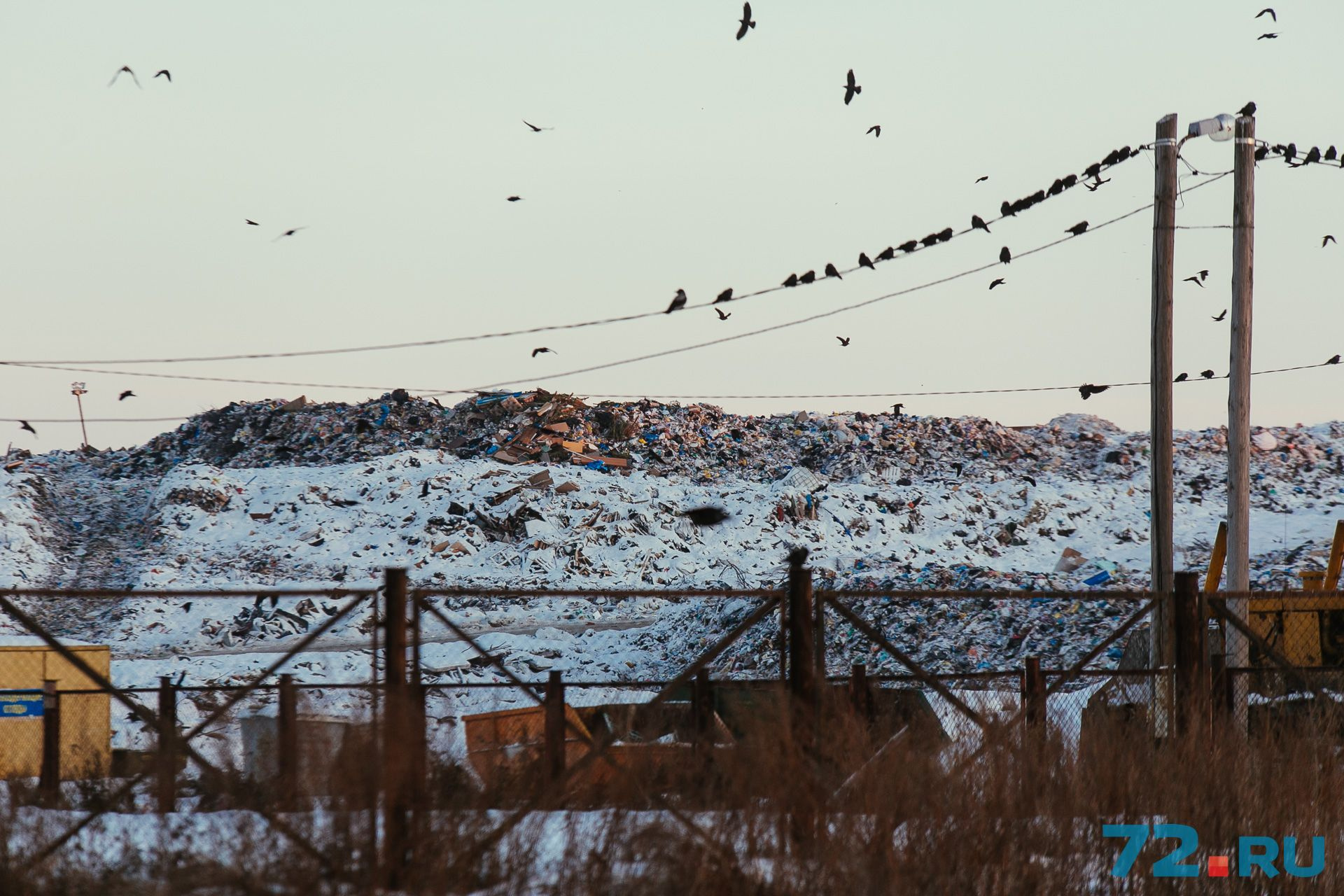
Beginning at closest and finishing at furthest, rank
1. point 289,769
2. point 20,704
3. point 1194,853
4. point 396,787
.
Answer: point 396,787, point 289,769, point 1194,853, point 20,704

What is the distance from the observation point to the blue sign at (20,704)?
10617mm

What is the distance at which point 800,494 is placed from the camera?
28.7 meters

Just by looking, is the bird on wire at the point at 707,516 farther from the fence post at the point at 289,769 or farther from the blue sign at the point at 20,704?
the fence post at the point at 289,769

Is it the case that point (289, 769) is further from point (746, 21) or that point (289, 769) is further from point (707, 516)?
point (707, 516)

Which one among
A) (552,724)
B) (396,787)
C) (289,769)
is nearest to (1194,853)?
(552,724)

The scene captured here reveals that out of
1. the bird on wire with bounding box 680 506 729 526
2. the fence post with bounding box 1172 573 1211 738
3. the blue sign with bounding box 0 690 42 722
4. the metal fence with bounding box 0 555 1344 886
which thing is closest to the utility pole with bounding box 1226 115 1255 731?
the metal fence with bounding box 0 555 1344 886

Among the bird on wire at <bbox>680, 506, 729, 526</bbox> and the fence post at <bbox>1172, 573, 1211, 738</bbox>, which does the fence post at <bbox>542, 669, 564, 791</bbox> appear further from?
the bird on wire at <bbox>680, 506, 729, 526</bbox>

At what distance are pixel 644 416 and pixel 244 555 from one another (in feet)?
41.5

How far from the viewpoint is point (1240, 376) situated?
32.5ft

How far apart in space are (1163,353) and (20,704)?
10.1 metres

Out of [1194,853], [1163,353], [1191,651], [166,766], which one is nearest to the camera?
[166,766]

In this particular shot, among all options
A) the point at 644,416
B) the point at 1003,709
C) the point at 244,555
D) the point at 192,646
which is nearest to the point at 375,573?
the point at 244,555

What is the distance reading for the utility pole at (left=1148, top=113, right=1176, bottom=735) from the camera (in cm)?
977

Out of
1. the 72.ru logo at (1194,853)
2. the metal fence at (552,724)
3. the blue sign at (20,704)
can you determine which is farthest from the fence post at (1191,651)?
the blue sign at (20,704)
